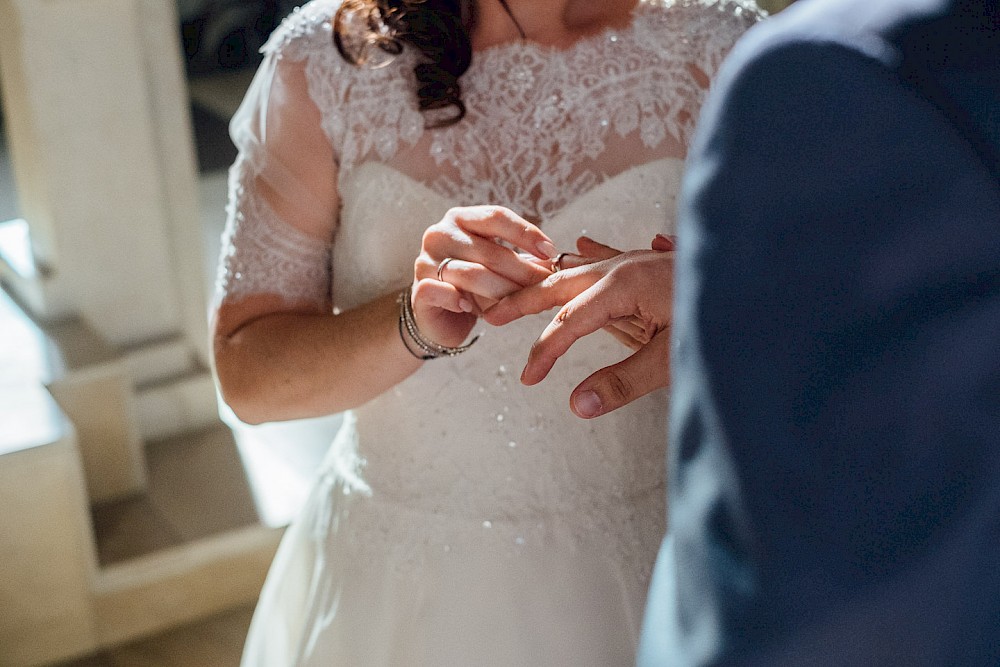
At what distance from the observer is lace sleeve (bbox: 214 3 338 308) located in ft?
4.05

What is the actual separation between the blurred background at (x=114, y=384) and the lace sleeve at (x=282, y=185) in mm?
1242

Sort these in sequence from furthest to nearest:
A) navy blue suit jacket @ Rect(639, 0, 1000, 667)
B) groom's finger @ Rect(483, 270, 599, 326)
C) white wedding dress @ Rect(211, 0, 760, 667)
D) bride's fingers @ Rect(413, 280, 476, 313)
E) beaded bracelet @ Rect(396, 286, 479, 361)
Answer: white wedding dress @ Rect(211, 0, 760, 667)
beaded bracelet @ Rect(396, 286, 479, 361)
bride's fingers @ Rect(413, 280, 476, 313)
groom's finger @ Rect(483, 270, 599, 326)
navy blue suit jacket @ Rect(639, 0, 1000, 667)

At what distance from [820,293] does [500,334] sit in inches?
37.6

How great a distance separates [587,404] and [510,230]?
0.22 m

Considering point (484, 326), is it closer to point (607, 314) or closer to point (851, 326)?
point (607, 314)

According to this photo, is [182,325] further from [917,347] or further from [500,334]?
[917,347]

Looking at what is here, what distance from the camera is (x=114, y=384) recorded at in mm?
2590

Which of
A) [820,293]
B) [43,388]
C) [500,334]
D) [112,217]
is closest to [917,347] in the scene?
[820,293]

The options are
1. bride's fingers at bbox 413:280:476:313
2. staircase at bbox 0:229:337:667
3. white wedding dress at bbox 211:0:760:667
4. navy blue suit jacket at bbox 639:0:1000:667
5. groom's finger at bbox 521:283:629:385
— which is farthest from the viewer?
staircase at bbox 0:229:337:667

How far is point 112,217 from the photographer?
2.68 m

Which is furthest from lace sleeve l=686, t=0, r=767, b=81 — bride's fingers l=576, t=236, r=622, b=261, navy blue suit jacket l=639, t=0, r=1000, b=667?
navy blue suit jacket l=639, t=0, r=1000, b=667

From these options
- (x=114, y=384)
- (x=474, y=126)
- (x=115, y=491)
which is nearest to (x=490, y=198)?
(x=474, y=126)

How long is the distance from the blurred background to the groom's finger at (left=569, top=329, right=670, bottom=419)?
5.85ft

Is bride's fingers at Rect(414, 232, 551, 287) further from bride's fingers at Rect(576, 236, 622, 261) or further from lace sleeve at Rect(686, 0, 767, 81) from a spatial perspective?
lace sleeve at Rect(686, 0, 767, 81)
